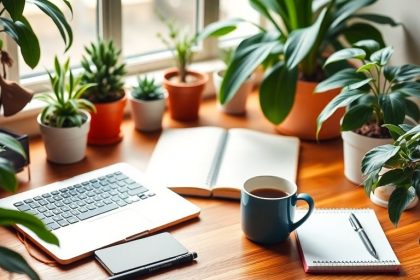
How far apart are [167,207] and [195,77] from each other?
521 mm

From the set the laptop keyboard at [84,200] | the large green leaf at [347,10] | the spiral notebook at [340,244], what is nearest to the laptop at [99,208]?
Answer: the laptop keyboard at [84,200]

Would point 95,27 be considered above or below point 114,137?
above

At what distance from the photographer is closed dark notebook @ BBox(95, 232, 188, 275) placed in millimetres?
1322

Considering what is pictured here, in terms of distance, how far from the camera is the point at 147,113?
1805 mm

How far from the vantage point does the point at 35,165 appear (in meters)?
1.67

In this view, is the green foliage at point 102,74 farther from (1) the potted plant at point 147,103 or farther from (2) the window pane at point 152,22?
(2) the window pane at point 152,22

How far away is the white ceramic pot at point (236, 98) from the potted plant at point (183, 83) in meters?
0.04

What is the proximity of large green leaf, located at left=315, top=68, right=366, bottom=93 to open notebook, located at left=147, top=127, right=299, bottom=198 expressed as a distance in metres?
0.20

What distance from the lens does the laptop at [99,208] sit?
4.57 feet

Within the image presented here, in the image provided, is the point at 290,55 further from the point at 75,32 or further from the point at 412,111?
the point at 75,32

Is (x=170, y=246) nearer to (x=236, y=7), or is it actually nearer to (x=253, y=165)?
(x=253, y=165)

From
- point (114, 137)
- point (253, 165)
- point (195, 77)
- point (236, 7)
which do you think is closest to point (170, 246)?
point (253, 165)

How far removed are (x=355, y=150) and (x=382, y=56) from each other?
214mm

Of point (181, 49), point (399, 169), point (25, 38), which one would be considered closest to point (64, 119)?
point (25, 38)
